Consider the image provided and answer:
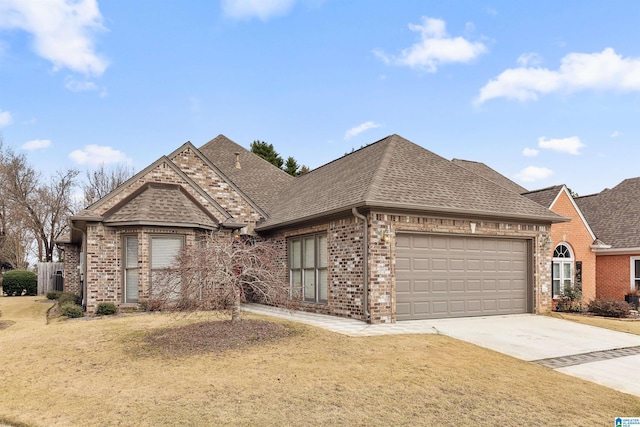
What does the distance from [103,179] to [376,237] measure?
40895 mm

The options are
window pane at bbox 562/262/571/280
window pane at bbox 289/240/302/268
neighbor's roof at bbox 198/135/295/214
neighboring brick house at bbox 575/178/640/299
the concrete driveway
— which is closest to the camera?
the concrete driveway

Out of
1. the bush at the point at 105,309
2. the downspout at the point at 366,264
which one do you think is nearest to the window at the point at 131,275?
the bush at the point at 105,309

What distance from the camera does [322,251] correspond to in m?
13.5

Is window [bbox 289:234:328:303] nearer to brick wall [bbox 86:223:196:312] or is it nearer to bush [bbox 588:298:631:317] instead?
brick wall [bbox 86:223:196:312]

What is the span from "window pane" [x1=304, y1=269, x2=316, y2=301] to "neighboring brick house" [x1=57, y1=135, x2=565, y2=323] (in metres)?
0.03

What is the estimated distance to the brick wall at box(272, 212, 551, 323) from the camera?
36.8ft

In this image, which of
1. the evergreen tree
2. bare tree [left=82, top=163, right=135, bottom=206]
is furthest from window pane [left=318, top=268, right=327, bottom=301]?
bare tree [left=82, top=163, right=135, bottom=206]

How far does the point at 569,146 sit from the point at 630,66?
2833 centimetres

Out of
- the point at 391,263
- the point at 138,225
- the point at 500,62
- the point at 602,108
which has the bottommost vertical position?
the point at 391,263

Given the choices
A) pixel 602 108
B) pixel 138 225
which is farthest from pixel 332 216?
pixel 602 108

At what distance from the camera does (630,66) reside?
63.2 feet

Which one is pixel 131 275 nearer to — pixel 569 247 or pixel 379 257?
pixel 379 257

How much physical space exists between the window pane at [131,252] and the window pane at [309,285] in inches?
205

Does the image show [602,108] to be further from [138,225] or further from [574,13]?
[138,225]
